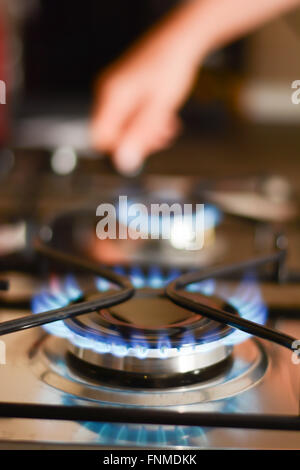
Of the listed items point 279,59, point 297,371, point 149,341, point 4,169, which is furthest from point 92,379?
point 279,59

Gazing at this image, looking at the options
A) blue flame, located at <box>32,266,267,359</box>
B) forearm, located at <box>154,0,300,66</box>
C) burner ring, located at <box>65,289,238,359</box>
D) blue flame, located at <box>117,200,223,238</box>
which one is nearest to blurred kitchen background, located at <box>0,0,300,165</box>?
forearm, located at <box>154,0,300,66</box>

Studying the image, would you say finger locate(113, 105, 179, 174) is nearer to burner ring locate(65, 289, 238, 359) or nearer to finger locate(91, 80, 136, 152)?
finger locate(91, 80, 136, 152)

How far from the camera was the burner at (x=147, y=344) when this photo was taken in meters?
0.35

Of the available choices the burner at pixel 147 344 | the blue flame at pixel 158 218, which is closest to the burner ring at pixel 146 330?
the burner at pixel 147 344

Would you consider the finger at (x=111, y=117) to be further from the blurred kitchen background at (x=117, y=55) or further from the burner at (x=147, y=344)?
the burner at (x=147, y=344)

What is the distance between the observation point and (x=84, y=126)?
1.08 metres

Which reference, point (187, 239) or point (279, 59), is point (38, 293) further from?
point (279, 59)

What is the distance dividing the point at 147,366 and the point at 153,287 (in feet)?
0.42

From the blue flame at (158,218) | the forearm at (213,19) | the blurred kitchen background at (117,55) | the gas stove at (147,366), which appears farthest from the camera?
the blurred kitchen background at (117,55)

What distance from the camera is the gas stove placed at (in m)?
0.32

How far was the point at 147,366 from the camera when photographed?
1.15ft

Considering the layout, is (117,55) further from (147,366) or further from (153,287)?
(147,366)

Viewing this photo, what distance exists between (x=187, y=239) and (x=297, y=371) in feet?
0.88

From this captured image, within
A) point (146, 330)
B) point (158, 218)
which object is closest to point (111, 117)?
point (158, 218)
